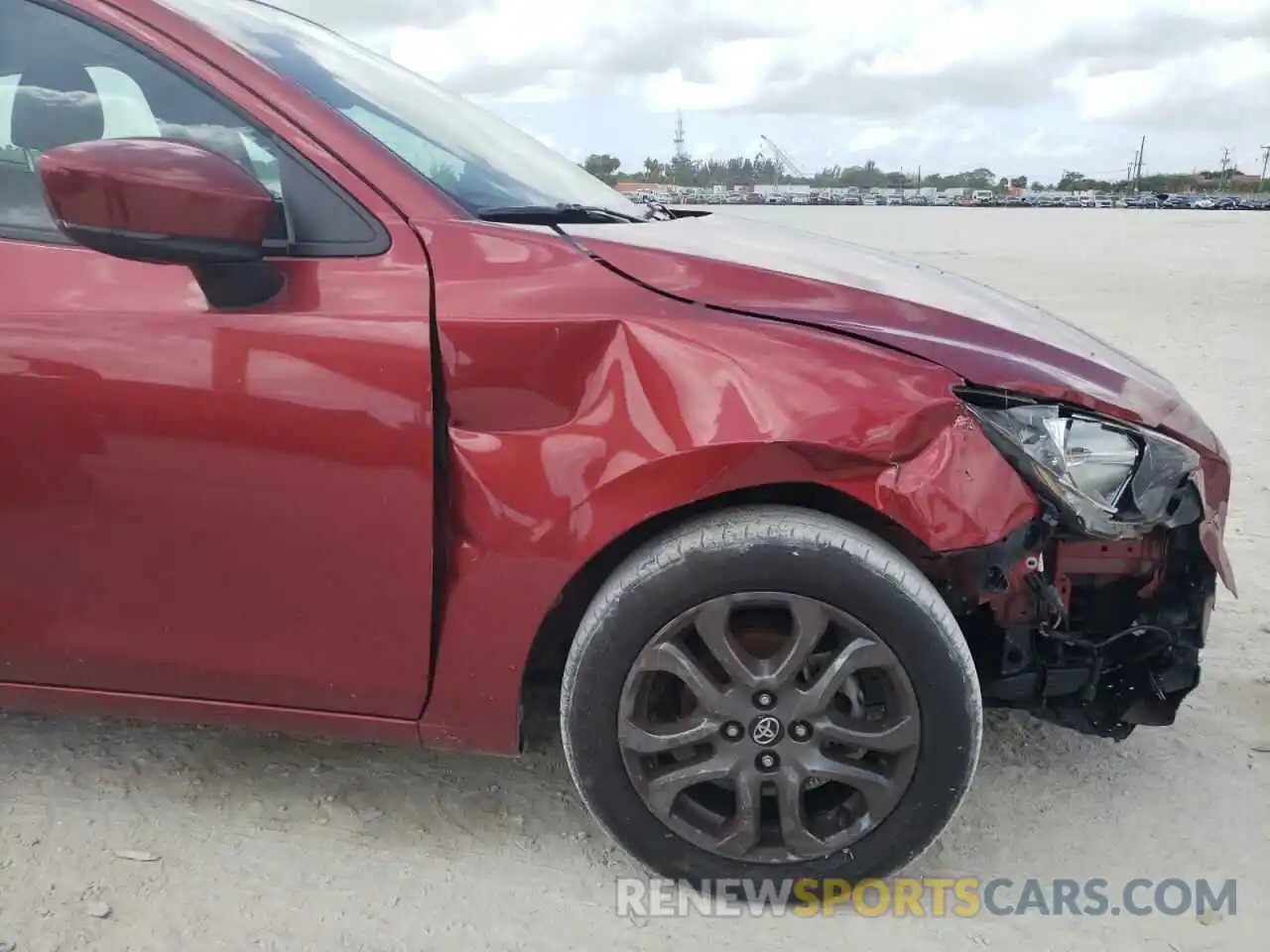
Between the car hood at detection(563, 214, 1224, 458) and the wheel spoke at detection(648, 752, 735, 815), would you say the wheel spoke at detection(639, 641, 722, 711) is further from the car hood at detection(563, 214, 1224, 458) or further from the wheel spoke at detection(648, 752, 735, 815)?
the car hood at detection(563, 214, 1224, 458)

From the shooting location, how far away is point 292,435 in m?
1.79

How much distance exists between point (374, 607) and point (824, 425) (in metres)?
0.90

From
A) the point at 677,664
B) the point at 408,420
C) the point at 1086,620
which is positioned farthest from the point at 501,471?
the point at 1086,620

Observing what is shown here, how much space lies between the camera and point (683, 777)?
193 centimetres

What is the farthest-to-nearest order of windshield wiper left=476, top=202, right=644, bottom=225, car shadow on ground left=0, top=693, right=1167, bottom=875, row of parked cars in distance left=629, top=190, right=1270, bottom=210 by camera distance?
1. row of parked cars in distance left=629, top=190, right=1270, bottom=210
2. car shadow on ground left=0, top=693, right=1167, bottom=875
3. windshield wiper left=476, top=202, right=644, bottom=225

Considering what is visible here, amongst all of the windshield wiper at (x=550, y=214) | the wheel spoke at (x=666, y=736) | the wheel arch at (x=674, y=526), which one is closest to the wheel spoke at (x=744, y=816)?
the wheel spoke at (x=666, y=736)

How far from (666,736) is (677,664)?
0.51 feet

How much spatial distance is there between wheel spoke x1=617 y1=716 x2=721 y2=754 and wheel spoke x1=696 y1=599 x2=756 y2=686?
0.35 feet

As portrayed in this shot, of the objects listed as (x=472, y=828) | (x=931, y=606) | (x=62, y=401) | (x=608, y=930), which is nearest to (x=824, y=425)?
(x=931, y=606)

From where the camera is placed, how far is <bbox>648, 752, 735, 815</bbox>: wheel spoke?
192 cm

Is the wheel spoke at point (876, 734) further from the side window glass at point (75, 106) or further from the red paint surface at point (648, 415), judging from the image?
the side window glass at point (75, 106)

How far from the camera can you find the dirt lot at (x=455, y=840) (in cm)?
192

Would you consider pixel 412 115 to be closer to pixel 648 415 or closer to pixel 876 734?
pixel 648 415

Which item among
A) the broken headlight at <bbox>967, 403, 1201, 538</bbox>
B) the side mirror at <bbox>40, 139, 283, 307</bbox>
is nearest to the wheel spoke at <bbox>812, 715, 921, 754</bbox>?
the broken headlight at <bbox>967, 403, 1201, 538</bbox>
